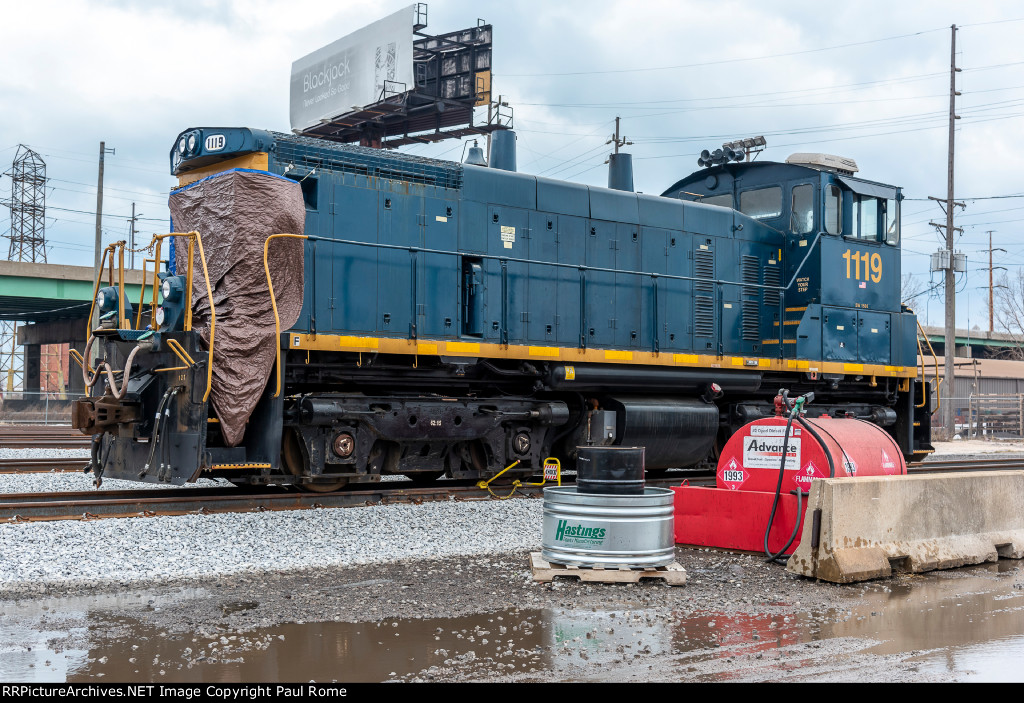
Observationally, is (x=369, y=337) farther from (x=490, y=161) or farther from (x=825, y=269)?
(x=825, y=269)

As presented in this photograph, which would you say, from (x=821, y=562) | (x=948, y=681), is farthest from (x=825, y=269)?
(x=948, y=681)

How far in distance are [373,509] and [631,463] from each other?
307cm

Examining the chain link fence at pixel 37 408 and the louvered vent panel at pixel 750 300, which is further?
the chain link fence at pixel 37 408

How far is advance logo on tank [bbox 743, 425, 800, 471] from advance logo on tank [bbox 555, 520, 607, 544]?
5.80 feet

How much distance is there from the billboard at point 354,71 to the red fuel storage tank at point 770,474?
36.5 metres

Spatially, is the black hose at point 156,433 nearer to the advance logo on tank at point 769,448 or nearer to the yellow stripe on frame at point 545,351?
the yellow stripe on frame at point 545,351

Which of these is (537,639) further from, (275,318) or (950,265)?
(950,265)

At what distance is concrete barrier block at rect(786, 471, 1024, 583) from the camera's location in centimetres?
641

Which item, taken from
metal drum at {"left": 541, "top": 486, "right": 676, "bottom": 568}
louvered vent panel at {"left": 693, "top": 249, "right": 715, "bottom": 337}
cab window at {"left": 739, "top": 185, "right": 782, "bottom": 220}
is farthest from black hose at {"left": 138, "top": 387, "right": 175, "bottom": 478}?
cab window at {"left": 739, "top": 185, "right": 782, "bottom": 220}

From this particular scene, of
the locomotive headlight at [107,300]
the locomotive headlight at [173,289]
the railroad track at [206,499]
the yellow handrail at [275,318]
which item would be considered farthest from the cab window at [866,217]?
the locomotive headlight at [107,300]

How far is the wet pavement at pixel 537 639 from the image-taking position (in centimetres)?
410

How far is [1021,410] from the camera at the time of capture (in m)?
28.8

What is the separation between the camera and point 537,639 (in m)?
4.68

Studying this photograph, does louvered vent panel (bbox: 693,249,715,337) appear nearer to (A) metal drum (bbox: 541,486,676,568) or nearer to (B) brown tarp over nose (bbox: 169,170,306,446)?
(B) brown tarp over nose (bbox: 169,170,306,446)
